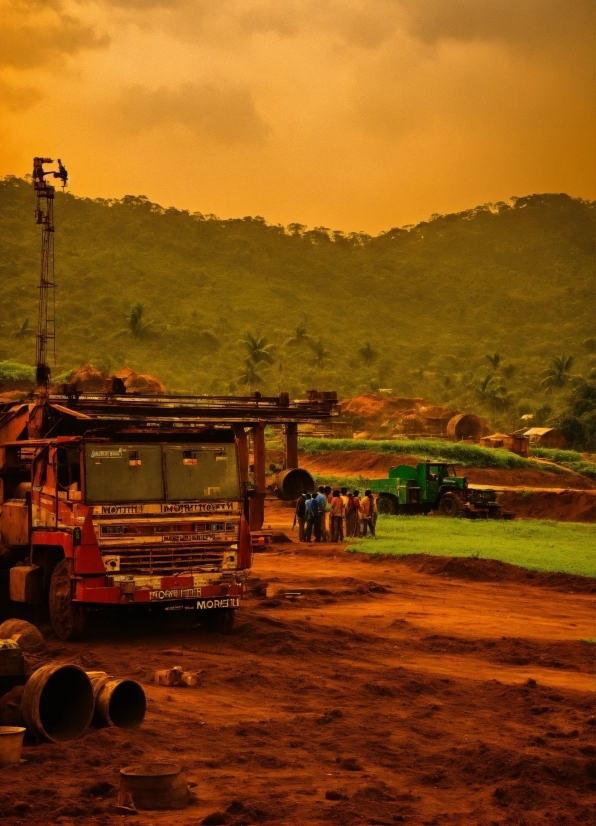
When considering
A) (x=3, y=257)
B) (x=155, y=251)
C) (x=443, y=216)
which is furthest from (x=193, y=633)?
(x=443, y=216)

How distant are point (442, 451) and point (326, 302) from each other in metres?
85.9

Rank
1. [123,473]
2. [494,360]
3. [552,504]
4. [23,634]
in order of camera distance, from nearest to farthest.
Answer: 1. [23,634]
2. [123,473]
3. [552,504]
4. [494,360]

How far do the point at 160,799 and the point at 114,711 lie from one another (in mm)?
2426

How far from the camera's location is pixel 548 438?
7212cm

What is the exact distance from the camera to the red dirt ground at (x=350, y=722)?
27.9 feet

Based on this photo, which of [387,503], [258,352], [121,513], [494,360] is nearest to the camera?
[121,513]

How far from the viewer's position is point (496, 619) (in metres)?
19.0

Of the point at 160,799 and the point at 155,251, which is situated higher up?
the point at 155,251

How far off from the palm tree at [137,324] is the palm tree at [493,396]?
31045 mm

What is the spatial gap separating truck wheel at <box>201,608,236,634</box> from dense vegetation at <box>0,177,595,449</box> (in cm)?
6032

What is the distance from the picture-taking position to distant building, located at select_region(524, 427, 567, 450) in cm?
7156

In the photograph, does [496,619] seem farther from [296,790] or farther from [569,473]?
[569,473]

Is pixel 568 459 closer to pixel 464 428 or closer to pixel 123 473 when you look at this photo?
pixel 464 428

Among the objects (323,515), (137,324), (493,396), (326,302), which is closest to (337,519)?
(323,515)
